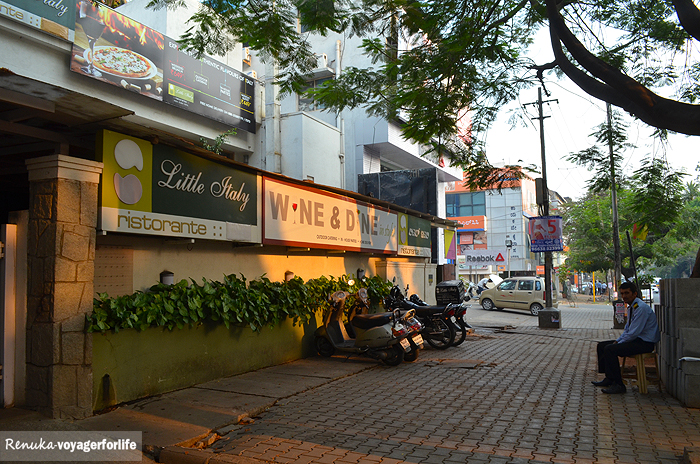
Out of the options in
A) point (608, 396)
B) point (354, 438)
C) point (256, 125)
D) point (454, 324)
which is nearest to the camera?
point (354, 438)

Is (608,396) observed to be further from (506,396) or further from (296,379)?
(296,379)

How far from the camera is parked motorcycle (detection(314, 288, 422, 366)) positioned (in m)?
8.81

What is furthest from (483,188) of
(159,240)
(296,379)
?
(159,240)

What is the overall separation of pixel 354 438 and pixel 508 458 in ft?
4.92

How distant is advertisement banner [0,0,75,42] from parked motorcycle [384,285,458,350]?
1000 centimetres

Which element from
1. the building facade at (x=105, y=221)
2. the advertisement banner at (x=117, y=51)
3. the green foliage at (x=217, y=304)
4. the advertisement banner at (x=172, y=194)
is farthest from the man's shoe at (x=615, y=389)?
the advertisement banner at (x=117, y=51)

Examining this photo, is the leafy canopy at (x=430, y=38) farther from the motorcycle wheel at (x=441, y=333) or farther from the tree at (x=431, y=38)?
the motorcycle wheel at (x=441, y=333)

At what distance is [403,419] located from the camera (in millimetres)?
5695

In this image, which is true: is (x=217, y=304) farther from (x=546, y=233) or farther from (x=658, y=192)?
(x=546, y=233)

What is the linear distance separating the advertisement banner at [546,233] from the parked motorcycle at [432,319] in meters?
7.35

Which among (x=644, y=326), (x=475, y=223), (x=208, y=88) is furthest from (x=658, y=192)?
(x=475, y=223)

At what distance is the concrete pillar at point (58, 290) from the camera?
17.4ft

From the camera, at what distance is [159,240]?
6.96 metres

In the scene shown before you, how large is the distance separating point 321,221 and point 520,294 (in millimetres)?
17505
